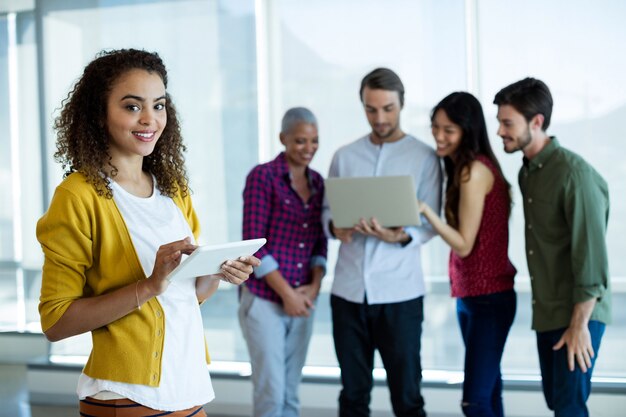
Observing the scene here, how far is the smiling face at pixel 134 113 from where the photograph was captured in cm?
148

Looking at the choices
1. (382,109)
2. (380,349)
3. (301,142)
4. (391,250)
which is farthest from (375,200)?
(380,349)

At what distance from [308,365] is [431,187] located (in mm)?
1981

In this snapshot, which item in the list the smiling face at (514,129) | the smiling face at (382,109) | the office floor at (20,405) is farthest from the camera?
the office floor at (20,405)

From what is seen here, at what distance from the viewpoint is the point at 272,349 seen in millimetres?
3051

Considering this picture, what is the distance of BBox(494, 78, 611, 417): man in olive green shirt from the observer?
2324 mm

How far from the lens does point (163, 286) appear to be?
140 cm

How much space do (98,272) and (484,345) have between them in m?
1.64

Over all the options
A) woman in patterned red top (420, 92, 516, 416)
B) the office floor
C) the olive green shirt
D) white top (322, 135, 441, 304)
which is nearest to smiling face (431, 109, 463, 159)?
woman in patterned red top (420, 92, 516, 416)

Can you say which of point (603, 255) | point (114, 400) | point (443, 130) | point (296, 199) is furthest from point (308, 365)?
point (114, 400)

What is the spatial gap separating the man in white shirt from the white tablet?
1.28 metres

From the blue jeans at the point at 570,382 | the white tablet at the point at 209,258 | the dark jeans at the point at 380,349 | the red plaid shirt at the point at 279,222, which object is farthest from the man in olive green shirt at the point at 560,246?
the white tablet at the point at 209,258

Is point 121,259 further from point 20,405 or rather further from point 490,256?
point 20,405

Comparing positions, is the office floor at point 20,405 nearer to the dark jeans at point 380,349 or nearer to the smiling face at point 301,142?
the dark jeans at point 380,349

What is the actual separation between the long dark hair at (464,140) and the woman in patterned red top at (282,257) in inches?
23.5
